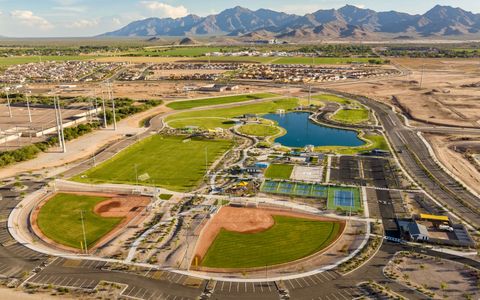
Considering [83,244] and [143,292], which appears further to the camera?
[83,244]

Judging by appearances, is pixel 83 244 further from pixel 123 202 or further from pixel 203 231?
pixel 203 231

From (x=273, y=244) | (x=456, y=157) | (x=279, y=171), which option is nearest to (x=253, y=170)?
(x=279, y=171)

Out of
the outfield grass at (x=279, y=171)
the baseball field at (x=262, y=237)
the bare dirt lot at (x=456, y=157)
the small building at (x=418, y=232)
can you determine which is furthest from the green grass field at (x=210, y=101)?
the small building at (x=418, y=232)

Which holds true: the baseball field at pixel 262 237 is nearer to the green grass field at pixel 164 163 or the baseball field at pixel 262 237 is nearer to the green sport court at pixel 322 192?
the green sport court at pixel 322 192

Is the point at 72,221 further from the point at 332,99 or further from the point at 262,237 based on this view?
the point at 332,99

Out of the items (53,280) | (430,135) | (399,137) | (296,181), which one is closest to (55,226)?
(53,280)

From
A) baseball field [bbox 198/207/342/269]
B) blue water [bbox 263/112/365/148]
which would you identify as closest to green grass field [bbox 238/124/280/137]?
blue water [bbox 263/112/365/148]
